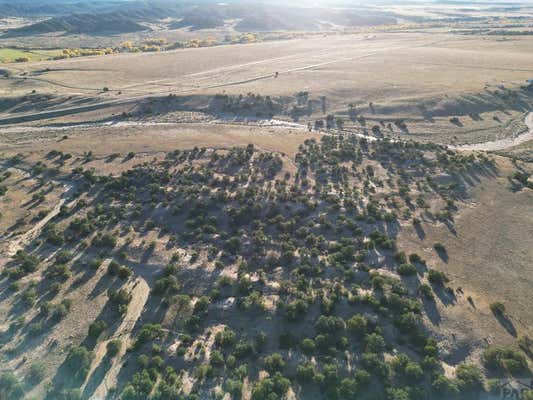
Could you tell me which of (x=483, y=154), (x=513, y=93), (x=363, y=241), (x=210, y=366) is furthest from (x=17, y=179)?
(x=513, y=93)

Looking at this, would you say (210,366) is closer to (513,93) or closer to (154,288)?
(154,288)

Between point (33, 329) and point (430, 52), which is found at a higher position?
point (430, 52)

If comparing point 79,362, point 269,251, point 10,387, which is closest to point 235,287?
point 269,251

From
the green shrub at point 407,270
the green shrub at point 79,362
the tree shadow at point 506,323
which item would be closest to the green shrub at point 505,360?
the tree shadow at point 506,323

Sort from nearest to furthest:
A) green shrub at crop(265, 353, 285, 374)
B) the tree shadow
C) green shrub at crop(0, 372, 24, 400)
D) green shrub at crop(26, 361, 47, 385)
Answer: green shrub at crop(0, 372, 24, 400)
green shrub at crop(26, 361, 47, 385)
green shrub at crop(265, 353, 285, 374)
the tree shadow

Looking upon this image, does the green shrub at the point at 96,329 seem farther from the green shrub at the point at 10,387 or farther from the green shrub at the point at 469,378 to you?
the green shrub at the point at 469,378

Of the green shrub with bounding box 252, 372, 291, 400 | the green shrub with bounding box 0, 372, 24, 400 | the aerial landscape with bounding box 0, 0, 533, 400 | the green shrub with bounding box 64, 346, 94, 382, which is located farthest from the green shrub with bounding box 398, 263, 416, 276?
the green shrub with bounding box 0, 372, 24, 400

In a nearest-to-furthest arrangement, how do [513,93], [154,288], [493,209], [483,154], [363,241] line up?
1. [154,288]
2. [363,241]
3. [493,209]
4. [483,154]
5. [513,93]

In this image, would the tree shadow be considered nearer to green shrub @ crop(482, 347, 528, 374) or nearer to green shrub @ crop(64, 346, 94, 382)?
green shrub @ crop(482, 347, 528, 374)

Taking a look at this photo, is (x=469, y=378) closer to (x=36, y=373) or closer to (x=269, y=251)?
(x=269, y=251)
